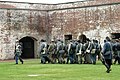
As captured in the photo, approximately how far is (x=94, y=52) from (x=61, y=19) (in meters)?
11.7

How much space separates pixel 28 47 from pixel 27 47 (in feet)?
0.50

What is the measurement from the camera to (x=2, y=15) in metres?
33.8

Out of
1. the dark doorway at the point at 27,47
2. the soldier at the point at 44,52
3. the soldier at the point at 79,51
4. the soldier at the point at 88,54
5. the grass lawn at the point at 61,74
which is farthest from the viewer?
the dark doorway at the point at 27,47

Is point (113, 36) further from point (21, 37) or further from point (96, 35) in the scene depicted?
point (21, 37)

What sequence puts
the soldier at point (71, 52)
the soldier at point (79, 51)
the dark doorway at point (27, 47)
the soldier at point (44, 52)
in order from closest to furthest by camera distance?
the soldier at point (79, 51) → the soldier at point (71, 52) → the soldier at point (44, 52) → the dark doorway at point (27, 47)

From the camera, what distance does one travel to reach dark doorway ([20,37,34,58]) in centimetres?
3644

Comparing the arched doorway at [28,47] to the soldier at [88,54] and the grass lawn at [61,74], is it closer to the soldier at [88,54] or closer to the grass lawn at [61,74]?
the soldier at [88,54]

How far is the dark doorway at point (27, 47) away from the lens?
120ft

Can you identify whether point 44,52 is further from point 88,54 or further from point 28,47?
point 28,47

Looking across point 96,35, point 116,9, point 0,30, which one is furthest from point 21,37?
point 116,9

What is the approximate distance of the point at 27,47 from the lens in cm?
3644

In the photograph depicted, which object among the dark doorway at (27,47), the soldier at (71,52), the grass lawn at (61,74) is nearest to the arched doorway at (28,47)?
the dark doorway at (27,47)

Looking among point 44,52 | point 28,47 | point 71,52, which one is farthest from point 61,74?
point 28,47

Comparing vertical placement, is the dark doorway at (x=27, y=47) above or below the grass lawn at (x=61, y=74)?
above
